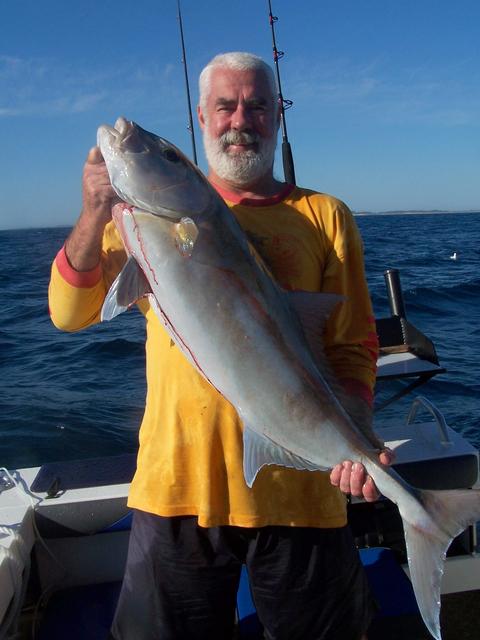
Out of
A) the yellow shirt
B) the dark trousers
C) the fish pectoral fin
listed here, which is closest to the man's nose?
the yellow shirt

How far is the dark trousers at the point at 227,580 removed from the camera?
230cm

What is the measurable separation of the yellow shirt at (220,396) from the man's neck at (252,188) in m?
0.06

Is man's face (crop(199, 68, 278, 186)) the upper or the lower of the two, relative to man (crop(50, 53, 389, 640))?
upper

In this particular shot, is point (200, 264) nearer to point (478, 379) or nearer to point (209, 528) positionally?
point (209, 528)

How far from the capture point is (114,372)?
9.51m

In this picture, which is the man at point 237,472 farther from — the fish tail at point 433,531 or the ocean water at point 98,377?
the ocean water at point 98,377

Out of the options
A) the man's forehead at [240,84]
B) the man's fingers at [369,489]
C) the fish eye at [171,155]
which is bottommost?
the man's fingers at [369,489]

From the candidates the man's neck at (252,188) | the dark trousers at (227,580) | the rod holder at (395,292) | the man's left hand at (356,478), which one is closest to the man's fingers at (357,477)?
the man's left hand at (356,478)

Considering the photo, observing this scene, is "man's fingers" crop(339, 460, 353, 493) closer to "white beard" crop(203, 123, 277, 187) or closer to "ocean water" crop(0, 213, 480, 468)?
"white beard" crop(203, 123, 277, 187)

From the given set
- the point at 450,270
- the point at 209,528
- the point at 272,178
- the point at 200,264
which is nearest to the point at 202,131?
the point at 272,178

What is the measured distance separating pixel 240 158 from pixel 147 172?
0.57 meters

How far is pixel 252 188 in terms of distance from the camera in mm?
2504

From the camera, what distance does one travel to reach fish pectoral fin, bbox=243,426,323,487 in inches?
83.7

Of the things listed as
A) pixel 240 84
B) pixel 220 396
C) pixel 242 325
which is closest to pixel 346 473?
pixel 220 396
